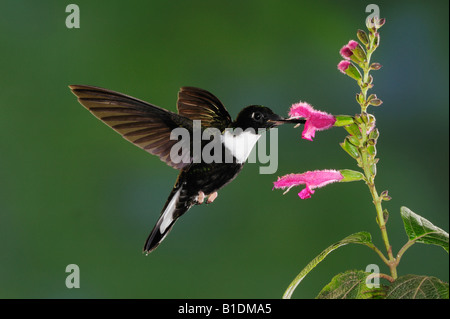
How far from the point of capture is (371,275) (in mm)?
468

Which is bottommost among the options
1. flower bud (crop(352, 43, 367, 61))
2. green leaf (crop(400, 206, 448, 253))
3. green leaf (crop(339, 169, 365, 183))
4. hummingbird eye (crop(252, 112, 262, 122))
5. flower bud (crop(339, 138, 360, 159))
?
green leaf (crop(400, 206, 448, 253))

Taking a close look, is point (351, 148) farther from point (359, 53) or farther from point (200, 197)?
point (200, 197)

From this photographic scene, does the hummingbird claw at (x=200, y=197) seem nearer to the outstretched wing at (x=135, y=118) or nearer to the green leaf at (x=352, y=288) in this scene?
the outstretched wing at (x=135, y=118)

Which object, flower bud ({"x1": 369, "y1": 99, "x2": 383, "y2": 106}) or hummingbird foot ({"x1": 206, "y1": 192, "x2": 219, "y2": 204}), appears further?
hummingbird foot ({"x1": 206, "y1": 192, "x2": 219, "y2": 204})

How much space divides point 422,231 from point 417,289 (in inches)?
3.0

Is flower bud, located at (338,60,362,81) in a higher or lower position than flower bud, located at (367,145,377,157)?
higher

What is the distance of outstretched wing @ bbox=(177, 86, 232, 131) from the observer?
1.91ft

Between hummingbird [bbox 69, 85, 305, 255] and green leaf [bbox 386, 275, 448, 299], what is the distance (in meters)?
0.18

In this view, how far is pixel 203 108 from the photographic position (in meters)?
0.61

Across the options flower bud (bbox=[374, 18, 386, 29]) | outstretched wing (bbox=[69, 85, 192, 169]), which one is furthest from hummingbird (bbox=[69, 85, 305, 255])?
flower bud (bbox=[374, 18, 386, 29])

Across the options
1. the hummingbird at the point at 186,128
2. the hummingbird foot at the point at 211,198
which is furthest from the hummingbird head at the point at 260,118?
the hummingbird foot at the point at 211,198

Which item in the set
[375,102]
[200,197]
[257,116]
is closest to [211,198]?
[200,197]

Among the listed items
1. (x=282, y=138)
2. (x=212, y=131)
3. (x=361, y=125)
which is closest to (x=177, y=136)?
(x=212, y=131)

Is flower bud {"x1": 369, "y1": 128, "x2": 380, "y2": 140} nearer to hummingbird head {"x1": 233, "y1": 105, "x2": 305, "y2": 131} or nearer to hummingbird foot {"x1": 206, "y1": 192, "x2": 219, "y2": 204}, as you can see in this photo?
hummingbird head {"x1": 233, "y1": 105, "x2": 305, "y2": 131}
